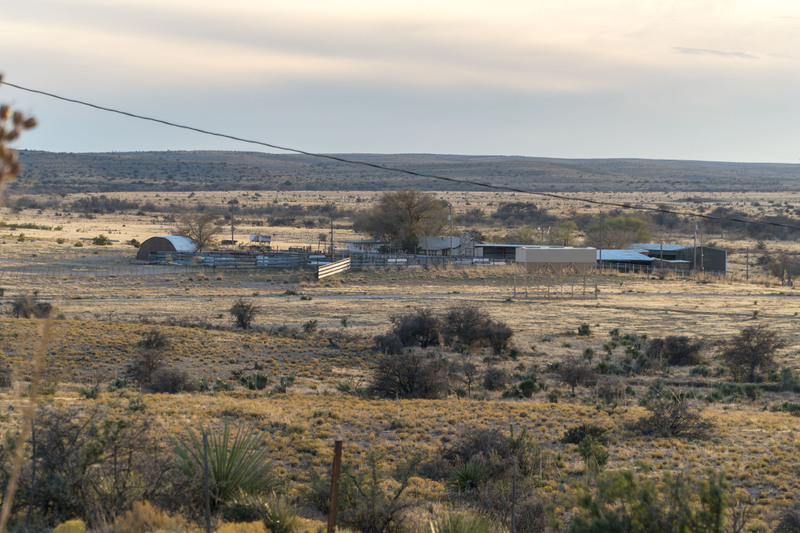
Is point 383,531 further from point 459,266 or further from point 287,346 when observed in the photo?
point 459,266

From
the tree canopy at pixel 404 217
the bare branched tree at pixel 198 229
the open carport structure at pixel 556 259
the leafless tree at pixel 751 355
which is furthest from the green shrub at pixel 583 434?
the tree canopy at pixel 404 217

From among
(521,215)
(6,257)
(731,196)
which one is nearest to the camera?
(6,257)

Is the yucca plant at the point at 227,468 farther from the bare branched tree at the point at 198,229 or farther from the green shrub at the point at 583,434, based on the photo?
the bare branched tree at the point at 198,229

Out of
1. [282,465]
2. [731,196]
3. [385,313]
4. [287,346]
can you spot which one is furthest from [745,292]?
[731,196]

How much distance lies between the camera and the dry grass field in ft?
47.4

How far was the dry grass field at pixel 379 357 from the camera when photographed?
14.5m

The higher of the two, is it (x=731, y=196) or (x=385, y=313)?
(x=731, y=196)

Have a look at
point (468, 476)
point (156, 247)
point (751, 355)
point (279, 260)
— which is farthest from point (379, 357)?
point (156, 247)

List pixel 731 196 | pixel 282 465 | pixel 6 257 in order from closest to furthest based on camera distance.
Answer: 1. pixel 282 465
2. pixel 6 257
3. pixel 731 196

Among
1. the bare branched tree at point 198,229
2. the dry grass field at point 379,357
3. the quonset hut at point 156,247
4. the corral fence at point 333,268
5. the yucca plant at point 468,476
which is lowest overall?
the dry grass field at point 379,357

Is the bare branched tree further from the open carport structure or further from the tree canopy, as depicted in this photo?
the open carport structure

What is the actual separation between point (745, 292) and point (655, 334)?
24807 mm

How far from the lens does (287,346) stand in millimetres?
30172

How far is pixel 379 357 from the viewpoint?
29047mm
